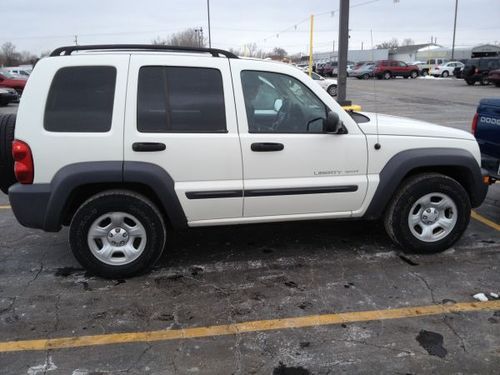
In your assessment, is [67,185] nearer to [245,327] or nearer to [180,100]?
[180,100]

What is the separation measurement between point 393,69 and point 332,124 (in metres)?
45.1

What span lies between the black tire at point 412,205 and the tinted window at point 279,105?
3.43 feet

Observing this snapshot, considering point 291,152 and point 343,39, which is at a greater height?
point 343,39

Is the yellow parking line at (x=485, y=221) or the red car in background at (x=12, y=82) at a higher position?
the red car in background at (x=12, y=82)

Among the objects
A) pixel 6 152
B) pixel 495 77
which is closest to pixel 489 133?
pixel 6 152

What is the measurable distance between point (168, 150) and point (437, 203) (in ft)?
8.49

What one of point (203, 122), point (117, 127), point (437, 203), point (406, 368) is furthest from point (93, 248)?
point (437, 203)

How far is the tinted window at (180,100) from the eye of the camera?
396cm

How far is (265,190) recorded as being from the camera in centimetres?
417

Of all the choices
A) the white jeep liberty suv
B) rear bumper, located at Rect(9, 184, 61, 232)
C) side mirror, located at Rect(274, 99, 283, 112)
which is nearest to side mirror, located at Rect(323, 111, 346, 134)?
the white jeep liberty suv

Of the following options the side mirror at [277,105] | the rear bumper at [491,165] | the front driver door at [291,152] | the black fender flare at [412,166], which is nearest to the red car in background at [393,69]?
the rear bumper at [491,165]

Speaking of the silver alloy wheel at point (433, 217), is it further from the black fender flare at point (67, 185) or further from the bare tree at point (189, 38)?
the bare tree at point (189, 38)

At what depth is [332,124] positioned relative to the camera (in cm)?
413

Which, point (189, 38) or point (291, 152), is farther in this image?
point (189, 38)
